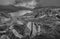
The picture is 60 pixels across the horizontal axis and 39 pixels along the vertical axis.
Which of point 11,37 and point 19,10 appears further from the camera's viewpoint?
point 19,10

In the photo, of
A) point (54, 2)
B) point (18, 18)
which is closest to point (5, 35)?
point (18, 18)

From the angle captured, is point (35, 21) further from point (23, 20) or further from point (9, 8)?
point (9, 8)

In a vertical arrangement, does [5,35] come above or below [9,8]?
below

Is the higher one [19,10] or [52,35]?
[19,10]

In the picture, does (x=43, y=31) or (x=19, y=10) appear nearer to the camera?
(x=43, y=31)

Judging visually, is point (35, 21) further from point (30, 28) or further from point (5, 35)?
point (5, 35)

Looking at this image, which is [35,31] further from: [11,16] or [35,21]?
[11,16]

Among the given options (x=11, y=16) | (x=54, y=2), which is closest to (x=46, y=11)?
(x=54, y=2)

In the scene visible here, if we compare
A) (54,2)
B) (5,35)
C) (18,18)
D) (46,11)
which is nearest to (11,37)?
(5,35)
